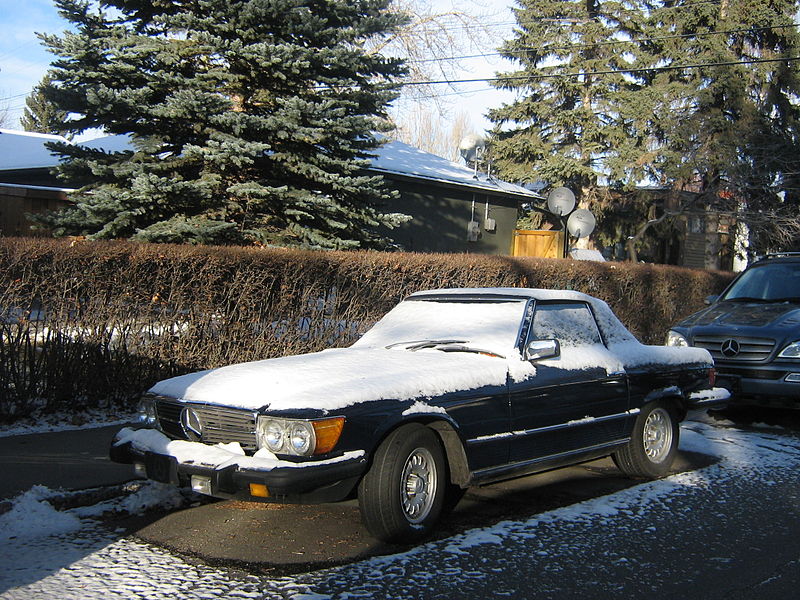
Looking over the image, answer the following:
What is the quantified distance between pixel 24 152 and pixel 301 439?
20.8 meters

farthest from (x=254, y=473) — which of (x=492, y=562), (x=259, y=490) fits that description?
(x=492, y=562)

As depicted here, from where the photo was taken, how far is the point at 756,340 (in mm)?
9281

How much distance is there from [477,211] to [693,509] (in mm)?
17055

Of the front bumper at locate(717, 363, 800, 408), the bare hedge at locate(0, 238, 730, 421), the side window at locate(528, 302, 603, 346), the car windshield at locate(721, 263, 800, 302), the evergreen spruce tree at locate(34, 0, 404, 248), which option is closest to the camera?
the side window at locate(528, 302, 603, 346)

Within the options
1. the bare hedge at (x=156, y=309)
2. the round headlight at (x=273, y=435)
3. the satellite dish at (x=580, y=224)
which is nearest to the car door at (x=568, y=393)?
the round headlight at (x=273, y=435)

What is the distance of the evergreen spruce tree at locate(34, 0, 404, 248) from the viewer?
11.9 meters

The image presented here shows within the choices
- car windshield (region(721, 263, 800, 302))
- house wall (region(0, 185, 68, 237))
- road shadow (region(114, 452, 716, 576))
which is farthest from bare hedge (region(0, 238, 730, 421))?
house wall (region(0, 185, 68, 237))

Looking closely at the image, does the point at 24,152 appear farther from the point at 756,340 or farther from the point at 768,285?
the point at 756,340

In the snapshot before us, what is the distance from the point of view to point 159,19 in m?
12.1

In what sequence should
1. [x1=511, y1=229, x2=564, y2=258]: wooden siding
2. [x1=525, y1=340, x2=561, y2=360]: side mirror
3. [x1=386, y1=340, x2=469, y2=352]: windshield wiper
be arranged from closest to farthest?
[x1=525, y1=340, x2=561, y2=360]: side mirror
[x1=386, y1=340, x2=469, y2=352]: windshield wiper
[x1=511, y1=229, x2=564, y2=258]: wooden siding

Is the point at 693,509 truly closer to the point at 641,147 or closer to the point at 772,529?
the point at 772,529

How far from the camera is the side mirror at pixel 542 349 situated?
5.66 metres

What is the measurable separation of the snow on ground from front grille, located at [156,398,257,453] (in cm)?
70

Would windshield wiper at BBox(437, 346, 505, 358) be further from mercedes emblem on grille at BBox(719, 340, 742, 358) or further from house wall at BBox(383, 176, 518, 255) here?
house wall at BBox(383, 176, 518, 255)
